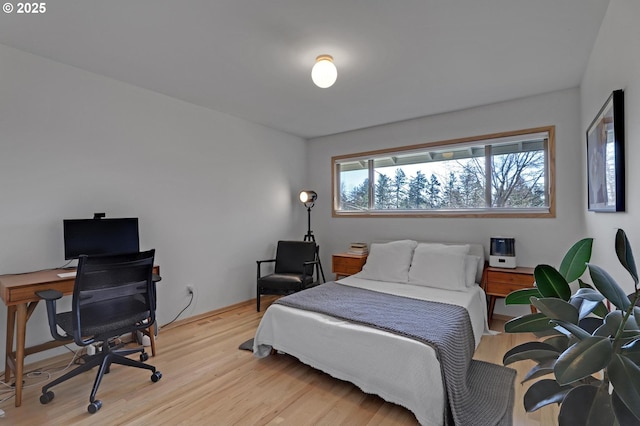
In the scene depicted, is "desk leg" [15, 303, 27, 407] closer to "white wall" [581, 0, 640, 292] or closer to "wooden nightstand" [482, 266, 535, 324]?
"white wall" [581, 0, 640, 292]

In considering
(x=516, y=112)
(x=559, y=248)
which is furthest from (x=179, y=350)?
(x=516, y=112)

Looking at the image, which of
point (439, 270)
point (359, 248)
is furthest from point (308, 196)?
point (439, 270)

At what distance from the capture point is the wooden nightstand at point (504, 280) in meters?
3.11

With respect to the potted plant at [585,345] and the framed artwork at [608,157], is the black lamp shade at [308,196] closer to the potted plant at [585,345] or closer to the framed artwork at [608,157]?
the framed artwork at [608,157]

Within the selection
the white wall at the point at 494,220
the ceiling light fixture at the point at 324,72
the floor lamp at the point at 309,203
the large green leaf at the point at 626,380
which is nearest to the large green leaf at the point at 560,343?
the large green leaf at the point at 626,380

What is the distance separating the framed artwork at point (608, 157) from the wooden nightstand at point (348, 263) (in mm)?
2504

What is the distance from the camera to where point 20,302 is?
2055 millimetres

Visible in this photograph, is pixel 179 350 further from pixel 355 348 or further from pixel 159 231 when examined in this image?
pixel 355 348

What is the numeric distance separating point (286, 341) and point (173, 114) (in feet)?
8.96

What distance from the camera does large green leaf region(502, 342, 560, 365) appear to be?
1008mm

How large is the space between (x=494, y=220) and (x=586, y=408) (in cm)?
315

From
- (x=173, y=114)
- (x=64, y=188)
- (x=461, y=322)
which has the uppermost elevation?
(x=173, y=114)

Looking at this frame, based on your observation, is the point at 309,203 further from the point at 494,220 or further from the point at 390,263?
the point at 494,220

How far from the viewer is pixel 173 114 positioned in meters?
3.44
